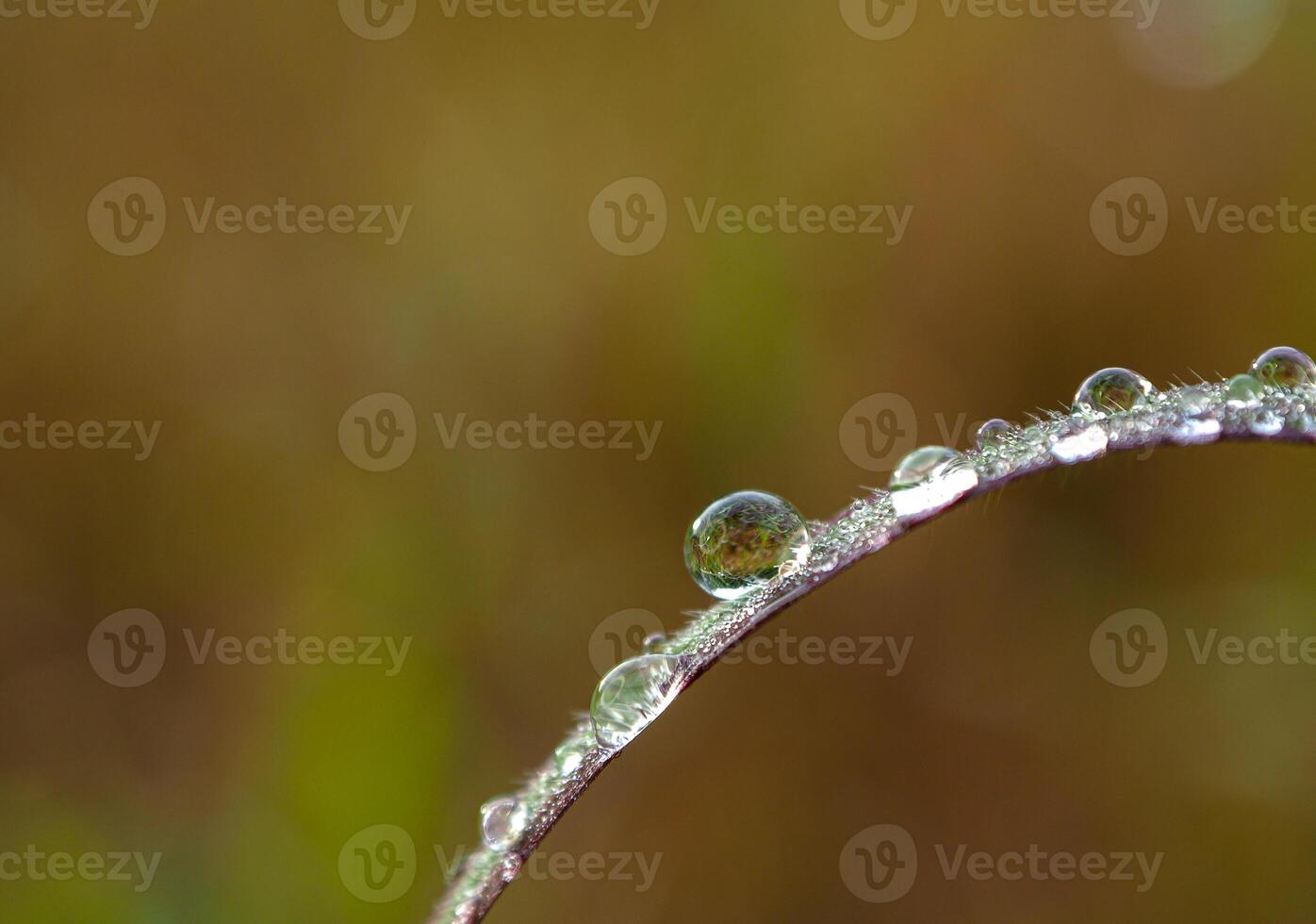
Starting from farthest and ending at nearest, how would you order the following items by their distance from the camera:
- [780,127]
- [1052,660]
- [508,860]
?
[780,127] < [1052,660] < [508,860]

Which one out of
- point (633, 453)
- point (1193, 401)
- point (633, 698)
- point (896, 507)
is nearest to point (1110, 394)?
point (1193, 401)

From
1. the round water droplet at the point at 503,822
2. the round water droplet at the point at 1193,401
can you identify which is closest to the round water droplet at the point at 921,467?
the round water droplet at the point at 1193,401

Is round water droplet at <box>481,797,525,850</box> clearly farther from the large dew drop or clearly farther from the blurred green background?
the blurred green background

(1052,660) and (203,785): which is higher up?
(1052,660)

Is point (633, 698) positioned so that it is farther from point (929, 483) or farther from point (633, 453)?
point (633, 453)

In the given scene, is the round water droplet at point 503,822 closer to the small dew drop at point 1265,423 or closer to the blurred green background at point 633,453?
the small dew drop at point 1265,423

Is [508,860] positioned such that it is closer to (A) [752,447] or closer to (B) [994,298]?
(A) [752,447]

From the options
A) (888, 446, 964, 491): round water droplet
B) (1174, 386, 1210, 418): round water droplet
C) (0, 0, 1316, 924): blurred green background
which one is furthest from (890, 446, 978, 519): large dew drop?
(0, 0, 1316, 924): blurred green background

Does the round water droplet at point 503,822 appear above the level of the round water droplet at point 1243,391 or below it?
below

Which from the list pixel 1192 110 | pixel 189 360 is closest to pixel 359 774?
pixel 189 360
